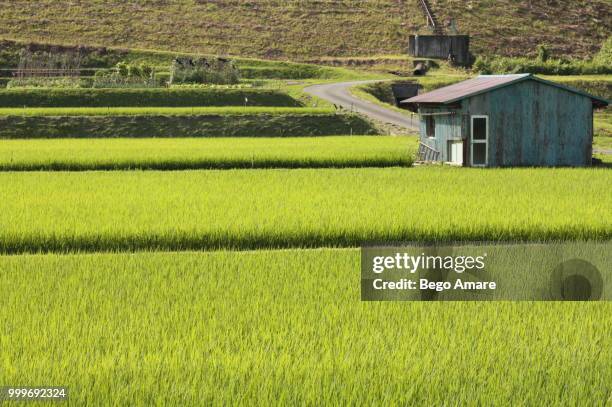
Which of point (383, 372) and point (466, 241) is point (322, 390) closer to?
point (383, 372)

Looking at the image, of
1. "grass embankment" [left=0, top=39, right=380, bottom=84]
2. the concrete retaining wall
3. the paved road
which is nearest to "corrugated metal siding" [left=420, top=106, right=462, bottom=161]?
the paved road

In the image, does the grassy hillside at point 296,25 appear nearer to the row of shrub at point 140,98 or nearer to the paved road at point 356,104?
the paved road at point 356,104

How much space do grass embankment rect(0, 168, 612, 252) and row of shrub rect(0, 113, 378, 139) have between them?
22.8 metres

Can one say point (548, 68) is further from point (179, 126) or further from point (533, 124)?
point (533, 124)

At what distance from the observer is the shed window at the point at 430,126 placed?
3476cm

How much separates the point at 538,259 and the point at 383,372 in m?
5.99

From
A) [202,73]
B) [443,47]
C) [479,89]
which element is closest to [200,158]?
[479,89]

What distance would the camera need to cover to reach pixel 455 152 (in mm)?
32156

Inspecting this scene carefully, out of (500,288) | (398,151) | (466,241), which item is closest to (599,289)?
(500,288)

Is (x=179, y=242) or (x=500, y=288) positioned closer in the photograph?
(x=500, y=288)

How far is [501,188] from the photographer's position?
74.8ft

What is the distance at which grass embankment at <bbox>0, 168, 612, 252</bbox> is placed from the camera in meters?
15.8

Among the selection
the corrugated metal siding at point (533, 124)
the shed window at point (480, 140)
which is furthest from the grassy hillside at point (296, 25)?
the corrugated metal siding at point (533, 124)

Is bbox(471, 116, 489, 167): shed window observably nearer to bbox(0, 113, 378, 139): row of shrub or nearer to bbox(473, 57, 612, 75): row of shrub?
bbox(0, 113, 378, 139): row of shrub
